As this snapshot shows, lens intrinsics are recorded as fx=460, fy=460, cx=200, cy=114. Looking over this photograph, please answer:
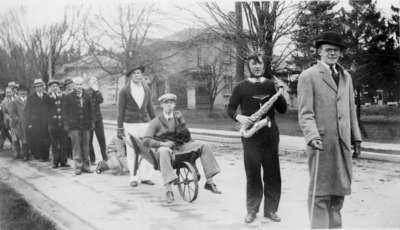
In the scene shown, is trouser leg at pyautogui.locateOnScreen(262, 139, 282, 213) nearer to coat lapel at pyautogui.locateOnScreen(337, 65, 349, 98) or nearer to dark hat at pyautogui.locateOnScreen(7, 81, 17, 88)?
coat lapel at pyautogui.locateOnScreen(337, 65, 349, 98)

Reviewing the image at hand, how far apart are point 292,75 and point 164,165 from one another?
118 inches

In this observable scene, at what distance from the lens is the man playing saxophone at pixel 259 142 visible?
426 centimetres

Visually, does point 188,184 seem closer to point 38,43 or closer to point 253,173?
point 253,173

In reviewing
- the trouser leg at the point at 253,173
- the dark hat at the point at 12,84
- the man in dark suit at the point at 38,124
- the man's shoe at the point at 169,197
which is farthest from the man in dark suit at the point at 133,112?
the dark hat at the point at 12,84

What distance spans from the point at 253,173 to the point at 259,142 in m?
0.30

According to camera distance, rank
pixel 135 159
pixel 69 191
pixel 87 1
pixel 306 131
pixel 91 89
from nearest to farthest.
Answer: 1. pixel 306 131
2. pixel 87 1
3. pixel 69 191
4. pixel 135 159
5. pixel 91 89

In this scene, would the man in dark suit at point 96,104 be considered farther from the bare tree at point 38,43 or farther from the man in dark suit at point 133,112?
the man in dark suit at point 133,112

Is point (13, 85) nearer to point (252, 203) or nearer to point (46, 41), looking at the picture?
point (46, 41)

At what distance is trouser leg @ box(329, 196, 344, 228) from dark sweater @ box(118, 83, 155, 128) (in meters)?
3.55

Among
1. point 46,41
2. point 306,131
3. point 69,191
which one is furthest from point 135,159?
point 306,131

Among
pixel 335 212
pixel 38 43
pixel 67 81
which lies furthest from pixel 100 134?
pixel 335 212

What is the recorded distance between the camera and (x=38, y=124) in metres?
8.78

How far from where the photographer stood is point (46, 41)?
6539 millimetres

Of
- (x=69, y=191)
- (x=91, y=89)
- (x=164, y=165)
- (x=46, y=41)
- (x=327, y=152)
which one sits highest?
(x=46, y=41)
